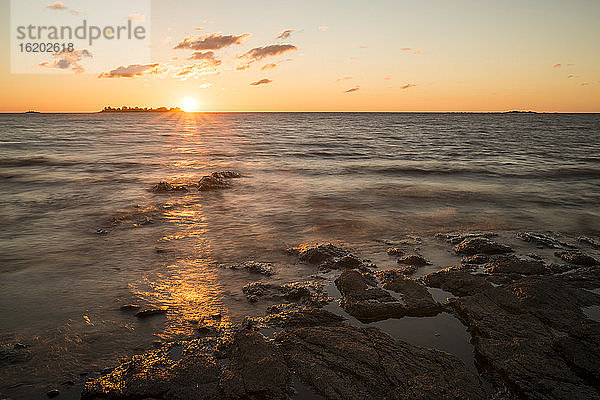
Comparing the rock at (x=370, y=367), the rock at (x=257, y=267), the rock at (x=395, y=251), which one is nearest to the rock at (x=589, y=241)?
the rock at (x=395, y=251)

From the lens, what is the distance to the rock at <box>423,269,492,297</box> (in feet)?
21.0

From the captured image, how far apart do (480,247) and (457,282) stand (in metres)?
2.39

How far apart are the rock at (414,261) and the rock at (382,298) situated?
1022 millimetres

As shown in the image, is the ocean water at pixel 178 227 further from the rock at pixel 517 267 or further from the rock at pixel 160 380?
the rock at pixel 517 267

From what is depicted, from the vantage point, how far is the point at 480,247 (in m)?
8.57

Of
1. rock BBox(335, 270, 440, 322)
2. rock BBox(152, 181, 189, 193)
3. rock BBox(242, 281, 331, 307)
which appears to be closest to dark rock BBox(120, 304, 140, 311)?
rock BBox(242, 281, 331, 307)

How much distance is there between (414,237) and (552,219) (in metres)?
5.65

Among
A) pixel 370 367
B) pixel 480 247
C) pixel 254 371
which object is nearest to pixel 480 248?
pixel 480 247

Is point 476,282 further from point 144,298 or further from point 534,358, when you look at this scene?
point 144,298

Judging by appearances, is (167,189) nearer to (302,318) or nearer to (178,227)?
→ (178,227)

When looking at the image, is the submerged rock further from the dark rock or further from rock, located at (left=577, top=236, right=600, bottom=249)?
rock, located at (left=577, top=236, right=600, bottom=249)

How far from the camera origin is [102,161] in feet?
86.8

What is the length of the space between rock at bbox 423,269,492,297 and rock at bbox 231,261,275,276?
309 cm

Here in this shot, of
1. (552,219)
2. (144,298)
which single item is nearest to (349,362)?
(144,298)
